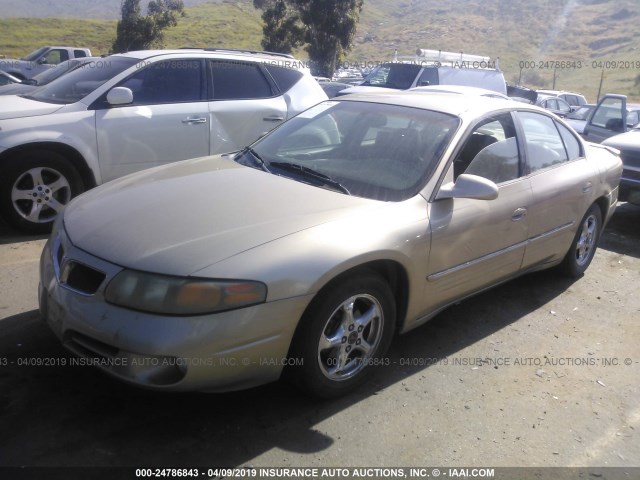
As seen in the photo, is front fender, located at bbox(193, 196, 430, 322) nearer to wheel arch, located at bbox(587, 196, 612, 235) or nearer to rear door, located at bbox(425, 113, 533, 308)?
rear door, located at bbox(425, 113, 533, 308)

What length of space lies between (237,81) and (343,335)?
4.18m

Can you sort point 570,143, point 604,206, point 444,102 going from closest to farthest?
point 444,102
point 570,143
point 604,206

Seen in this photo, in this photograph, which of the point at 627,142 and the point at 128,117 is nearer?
the point at 128,117

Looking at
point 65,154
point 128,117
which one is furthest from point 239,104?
point 65,154

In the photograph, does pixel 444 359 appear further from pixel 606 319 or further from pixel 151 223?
pixel 151 223

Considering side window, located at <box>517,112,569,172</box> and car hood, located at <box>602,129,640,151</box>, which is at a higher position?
side window, located at <box>517,112,569,172</box>

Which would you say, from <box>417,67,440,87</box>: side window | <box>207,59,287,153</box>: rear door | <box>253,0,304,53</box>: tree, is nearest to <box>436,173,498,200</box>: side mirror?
<box>207,59,287,153</box>: rear door

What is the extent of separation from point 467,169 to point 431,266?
778mm

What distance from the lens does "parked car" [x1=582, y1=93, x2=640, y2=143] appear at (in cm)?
935

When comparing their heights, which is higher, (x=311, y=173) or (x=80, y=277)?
(x=311, y=173)

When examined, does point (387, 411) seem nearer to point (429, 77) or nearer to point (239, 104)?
point (239, 104)

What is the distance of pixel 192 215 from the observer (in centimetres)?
303

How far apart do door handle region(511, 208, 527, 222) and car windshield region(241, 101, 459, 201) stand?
2.40 feet

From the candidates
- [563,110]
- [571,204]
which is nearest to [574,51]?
[563,110]
